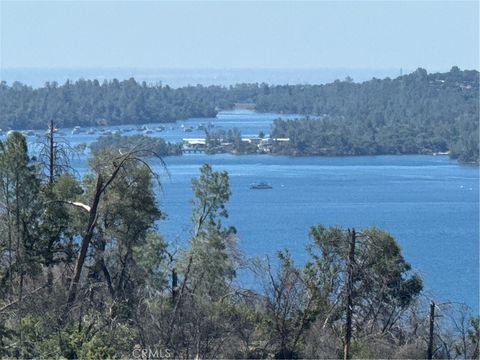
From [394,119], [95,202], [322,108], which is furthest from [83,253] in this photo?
[322,108]

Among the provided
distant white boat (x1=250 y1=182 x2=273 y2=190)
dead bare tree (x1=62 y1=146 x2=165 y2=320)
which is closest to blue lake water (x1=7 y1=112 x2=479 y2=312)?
distant white boat (x1=250 y1=182 x2=273 y2=190)

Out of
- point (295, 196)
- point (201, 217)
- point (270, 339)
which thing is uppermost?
point (201, 217)

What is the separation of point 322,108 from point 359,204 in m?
54.9

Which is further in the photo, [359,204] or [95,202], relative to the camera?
[359,204]

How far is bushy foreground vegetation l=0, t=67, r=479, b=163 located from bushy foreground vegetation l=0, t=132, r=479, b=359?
44049 mm

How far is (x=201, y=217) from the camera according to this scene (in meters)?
9.95

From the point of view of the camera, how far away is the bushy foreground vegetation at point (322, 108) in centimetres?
6303

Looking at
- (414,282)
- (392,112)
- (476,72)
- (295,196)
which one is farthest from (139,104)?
(414,282)

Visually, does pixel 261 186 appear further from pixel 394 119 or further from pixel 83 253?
pixel 394 119

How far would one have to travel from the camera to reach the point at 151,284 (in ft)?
31.3

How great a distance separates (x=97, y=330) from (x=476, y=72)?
87861 mm

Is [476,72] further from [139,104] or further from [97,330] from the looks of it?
[97,330]

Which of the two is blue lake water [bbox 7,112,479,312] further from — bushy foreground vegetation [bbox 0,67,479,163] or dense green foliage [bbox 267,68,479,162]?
bushy foreground vegetation [bbox 0,67,479,163]

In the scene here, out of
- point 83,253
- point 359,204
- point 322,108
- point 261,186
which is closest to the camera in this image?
point 83,253
